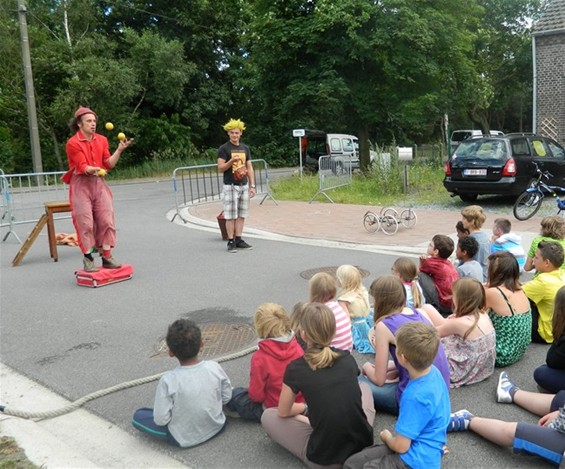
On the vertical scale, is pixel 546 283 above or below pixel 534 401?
above

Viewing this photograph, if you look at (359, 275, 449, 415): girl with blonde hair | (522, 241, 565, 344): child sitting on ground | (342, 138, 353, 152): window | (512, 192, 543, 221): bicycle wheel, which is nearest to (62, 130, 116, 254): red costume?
(359, 275, 449, 415): girl with blonde hair

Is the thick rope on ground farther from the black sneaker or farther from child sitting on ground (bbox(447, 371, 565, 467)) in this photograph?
the black sneaker

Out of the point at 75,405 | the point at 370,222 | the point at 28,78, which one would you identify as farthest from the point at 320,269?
the point at 28,78

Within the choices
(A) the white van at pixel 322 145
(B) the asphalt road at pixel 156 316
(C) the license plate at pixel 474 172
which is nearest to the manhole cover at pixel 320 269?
(B) the asphalt road at pixel 156 316

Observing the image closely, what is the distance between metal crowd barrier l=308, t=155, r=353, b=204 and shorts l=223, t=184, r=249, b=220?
20.5 ft

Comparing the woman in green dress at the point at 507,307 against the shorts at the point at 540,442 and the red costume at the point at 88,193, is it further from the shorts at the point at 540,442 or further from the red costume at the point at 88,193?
the red costume at the point at 88,193

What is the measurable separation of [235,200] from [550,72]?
18304 millimetres

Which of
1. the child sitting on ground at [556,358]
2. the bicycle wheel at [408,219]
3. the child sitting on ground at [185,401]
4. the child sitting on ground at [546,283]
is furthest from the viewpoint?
the bicycle wheel at [408,219]

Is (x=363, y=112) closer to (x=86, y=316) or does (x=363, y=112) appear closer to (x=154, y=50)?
(x=154, y=50)

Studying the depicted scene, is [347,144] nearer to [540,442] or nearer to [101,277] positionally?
[101,277]

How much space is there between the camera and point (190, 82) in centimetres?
3562

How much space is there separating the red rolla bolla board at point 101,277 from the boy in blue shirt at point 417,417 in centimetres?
545

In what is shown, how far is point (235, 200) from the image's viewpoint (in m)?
9.62

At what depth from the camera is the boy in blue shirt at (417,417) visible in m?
2.89
